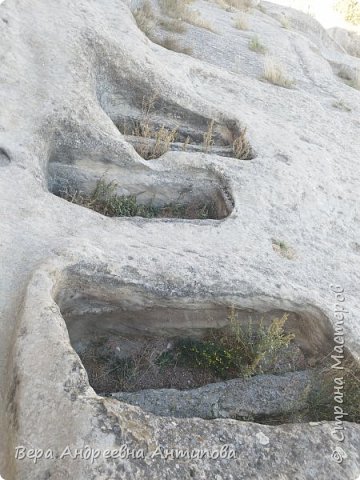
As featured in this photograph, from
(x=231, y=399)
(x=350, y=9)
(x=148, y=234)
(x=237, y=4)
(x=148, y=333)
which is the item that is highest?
(x=237, y=4)

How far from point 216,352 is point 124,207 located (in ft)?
8.35

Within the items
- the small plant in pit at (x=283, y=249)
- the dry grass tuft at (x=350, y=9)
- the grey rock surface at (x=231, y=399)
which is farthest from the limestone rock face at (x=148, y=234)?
the dry grass tuft at (x=350, y=9)

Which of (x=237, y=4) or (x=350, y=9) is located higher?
(x=237, y=4)

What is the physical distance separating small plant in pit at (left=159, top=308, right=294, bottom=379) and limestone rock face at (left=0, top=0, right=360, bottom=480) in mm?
241

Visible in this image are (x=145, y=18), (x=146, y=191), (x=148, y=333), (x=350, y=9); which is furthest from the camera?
A: (x=350, y=9)

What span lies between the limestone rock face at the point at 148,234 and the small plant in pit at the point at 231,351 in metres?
0.24

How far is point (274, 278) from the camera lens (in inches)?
227

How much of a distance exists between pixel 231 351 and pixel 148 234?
68.1 inches

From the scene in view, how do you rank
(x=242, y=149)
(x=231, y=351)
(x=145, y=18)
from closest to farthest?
(x=231, y=351) < (x=242, y=149) < (x=145, y=18)

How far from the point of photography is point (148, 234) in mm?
5867

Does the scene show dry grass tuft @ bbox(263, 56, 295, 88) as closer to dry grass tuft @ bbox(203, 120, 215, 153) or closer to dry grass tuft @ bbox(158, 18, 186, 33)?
dry grass tuft @ bbox(158, 18, 186, 33)

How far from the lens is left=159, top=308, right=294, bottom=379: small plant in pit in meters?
5.37

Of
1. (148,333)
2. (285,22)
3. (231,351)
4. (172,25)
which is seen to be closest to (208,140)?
(148,333)

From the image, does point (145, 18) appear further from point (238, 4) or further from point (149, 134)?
point (238, 4)
